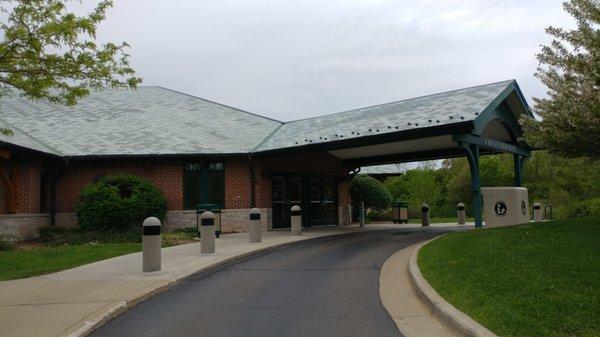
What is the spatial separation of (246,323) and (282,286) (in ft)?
7.86

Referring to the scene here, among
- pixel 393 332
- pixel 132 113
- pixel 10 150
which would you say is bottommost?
pixel 393 332

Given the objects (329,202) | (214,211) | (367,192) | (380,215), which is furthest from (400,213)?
(214,211)

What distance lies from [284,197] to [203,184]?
3.49 metres

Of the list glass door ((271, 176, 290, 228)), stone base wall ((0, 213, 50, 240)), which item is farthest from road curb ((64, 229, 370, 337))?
stone base wall ((0, 213, 50, 240))

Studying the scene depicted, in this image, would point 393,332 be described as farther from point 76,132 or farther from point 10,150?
point 76,132

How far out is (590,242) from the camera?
9211mm

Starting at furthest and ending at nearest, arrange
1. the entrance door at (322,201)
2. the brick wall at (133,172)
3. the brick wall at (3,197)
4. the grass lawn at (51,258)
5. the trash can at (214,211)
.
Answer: the entrance door at (322,201), the brick wall at (133,172), the trash can at (214,211), the brick wall at (3,197), the grass lawn at (51,258)

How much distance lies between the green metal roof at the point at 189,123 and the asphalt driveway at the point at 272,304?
673 cm

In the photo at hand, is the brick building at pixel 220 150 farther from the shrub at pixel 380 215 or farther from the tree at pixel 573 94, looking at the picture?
the shrub at pixel 380 215

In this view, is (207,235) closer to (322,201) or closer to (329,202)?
(322,201)

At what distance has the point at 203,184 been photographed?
66.1 ft

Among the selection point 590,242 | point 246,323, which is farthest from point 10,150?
point 590,242

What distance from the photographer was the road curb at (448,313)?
5320mm

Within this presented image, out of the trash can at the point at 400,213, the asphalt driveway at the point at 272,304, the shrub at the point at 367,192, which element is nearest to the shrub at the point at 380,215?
the shrub at the point at 367,192
